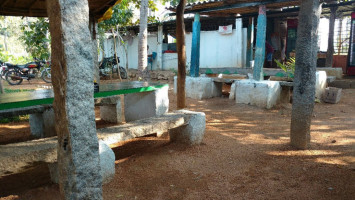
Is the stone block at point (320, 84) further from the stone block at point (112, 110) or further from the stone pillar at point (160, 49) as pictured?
the stone pillar at point (160, 49)

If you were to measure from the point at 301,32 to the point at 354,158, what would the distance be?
184 centimetres

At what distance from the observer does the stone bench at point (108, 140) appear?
239 cm

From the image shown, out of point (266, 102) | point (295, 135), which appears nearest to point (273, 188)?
point (295, 135)

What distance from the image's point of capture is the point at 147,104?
209 inches

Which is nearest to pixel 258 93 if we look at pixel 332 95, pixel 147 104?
pixel 332 95

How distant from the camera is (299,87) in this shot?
3.92 metres

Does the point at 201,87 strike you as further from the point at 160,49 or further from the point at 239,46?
the point at 160,49

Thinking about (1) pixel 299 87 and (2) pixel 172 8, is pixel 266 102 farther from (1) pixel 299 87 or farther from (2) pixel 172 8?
(2) pixel 172 8

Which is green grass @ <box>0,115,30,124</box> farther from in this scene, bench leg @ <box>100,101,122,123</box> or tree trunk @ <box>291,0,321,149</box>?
tree trunk @ <box>291,0,321,149</box>

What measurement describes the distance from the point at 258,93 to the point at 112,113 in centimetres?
373

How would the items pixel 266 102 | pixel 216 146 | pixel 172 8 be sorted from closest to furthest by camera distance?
pixel 216 146, pixel 266 102, pixel 172 8

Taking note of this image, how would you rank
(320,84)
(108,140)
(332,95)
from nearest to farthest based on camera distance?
(108,140)
(332,95)
(320,84)

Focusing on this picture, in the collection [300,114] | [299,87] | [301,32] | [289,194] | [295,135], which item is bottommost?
[289,194]

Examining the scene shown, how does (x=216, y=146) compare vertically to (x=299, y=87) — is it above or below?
below
